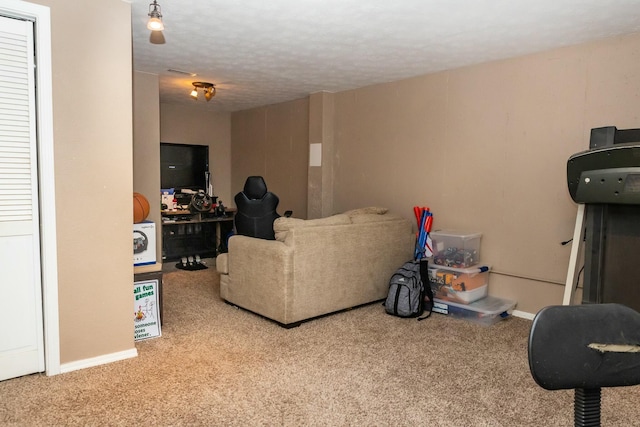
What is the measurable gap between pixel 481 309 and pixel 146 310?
2.81m

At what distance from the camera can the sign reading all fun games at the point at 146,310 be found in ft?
10.6

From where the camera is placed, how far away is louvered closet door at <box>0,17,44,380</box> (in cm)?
245

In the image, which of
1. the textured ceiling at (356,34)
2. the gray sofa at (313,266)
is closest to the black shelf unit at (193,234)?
the textured ceiling at (356,34)

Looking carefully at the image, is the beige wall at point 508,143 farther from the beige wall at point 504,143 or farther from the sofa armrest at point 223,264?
the sofa armrest at point 223,264

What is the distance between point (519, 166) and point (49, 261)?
12.5 feet

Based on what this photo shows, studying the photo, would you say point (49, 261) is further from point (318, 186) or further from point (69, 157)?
point (318, 186)

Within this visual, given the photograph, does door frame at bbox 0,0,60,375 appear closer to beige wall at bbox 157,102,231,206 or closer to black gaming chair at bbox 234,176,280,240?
black gaming chair at bbox 234,176,280,240

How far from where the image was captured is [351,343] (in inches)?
128

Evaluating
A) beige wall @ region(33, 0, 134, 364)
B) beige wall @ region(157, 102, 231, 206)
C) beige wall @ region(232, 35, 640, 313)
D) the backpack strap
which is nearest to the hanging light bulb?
beige wall @ region(157, 102, 231, 206)

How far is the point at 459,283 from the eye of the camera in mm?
3990

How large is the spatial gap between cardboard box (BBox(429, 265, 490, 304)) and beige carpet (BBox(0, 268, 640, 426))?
1.38ft

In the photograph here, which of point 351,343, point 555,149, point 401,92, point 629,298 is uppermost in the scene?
point 401,92

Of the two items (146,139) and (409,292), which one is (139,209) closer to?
(146,139)

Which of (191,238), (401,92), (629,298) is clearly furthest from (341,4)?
(191,238)
